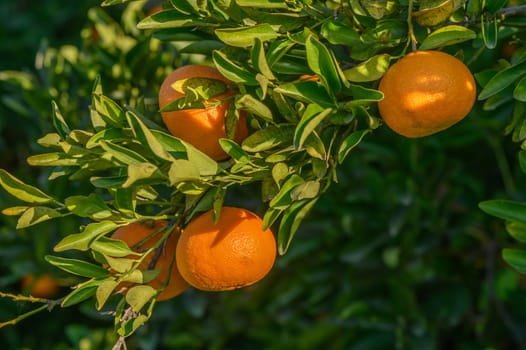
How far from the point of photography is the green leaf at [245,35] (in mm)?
825

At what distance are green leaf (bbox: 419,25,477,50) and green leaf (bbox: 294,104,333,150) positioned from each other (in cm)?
15

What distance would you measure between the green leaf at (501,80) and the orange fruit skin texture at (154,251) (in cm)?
44

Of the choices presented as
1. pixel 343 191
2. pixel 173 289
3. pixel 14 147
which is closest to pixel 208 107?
pixel 173 289

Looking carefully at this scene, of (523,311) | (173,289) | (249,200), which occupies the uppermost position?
(173,289)

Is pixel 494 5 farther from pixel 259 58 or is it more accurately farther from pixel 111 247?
pixel 111 247

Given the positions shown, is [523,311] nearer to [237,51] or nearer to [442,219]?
[442,219]

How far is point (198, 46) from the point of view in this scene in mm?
1019

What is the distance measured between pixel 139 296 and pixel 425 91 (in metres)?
0.41

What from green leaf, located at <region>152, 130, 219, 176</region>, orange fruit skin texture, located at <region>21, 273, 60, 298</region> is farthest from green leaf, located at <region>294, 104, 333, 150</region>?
orange fruit skin texture, located at <region>21, 273, 60, 298</region>

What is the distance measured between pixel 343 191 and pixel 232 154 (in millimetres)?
822

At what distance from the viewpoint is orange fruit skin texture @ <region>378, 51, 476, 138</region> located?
Result: 0.83 meters

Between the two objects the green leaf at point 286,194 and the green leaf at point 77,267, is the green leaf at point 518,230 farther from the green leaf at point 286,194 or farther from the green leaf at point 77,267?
the green leaf at point 77,267

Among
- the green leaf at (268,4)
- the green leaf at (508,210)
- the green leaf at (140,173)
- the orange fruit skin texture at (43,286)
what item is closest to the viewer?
the green leaf at (140,173)

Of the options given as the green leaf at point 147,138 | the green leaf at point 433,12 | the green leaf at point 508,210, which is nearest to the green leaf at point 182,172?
the green leaf at point 147,138
